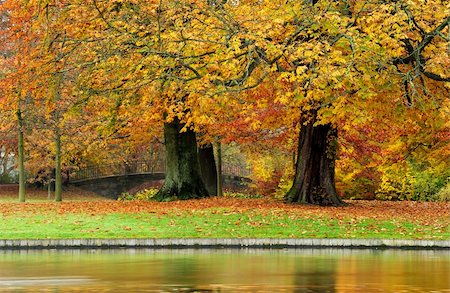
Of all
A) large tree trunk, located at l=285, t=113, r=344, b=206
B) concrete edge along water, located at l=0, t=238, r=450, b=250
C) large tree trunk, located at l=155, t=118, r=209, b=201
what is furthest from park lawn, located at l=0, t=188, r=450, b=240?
large tree trunk, located at l=155, t=118, r=209, b=201

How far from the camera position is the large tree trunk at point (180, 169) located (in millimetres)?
35156

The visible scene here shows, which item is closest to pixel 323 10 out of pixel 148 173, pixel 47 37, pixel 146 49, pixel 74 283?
pixel 146 49

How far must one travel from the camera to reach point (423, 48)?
94.4 ft

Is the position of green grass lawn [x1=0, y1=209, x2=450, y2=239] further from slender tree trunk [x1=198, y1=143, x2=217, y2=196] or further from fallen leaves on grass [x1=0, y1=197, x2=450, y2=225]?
slender tree trunk [x1=198, y1=143, x2=217, y2=196]

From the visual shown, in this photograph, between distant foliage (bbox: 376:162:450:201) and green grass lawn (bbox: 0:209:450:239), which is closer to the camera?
green grass lawn (bbox: 0:209:450:239)

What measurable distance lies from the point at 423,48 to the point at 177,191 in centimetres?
1122

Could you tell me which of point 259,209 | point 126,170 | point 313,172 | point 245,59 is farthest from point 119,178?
point 245,59

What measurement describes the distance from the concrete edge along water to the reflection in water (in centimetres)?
65

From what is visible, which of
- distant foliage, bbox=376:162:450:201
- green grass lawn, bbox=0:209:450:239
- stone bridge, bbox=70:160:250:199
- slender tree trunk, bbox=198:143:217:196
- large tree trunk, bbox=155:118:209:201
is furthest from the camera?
stone bridge, bbox=70:160:250:199

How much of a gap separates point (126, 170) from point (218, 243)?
165 feet

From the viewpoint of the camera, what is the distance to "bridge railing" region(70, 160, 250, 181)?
68.5 m

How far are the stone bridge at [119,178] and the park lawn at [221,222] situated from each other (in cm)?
3520

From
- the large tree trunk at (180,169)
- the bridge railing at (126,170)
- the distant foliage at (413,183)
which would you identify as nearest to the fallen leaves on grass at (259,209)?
the large tree trunk at (180,169)

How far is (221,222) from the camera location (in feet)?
82.3
